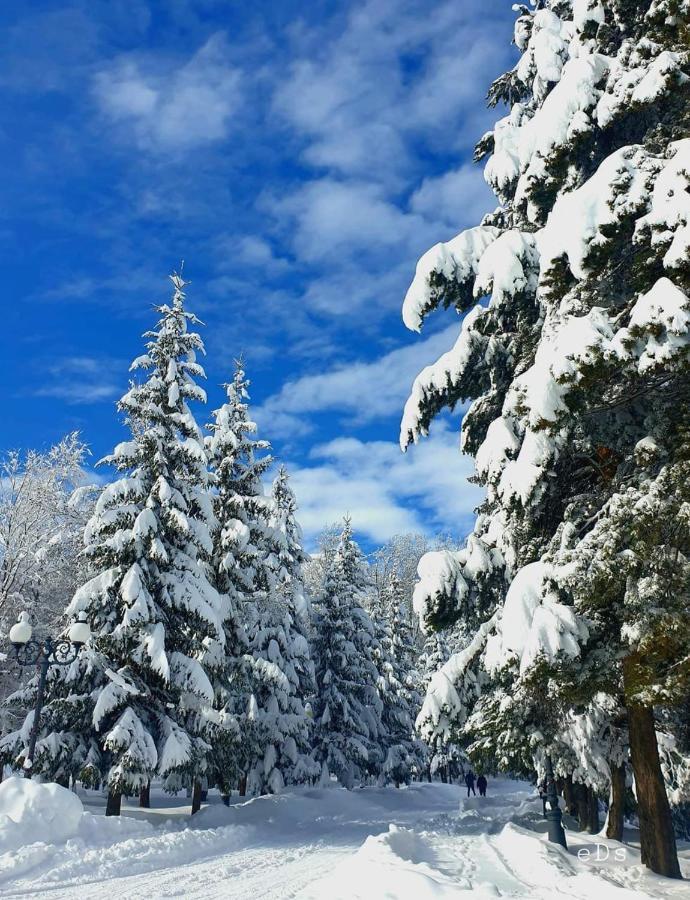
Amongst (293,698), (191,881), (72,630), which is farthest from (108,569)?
(293,698)

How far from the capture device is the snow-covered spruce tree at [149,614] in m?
16.2

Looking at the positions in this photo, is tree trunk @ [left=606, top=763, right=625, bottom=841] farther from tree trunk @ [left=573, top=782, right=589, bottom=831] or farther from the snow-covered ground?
tree trunk @ [left=573, top=782, right=589, bottom=831]

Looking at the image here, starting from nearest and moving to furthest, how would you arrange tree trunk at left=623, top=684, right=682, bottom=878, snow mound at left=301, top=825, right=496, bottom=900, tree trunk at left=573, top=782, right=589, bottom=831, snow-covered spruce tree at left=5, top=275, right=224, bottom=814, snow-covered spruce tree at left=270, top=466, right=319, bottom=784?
snow mound at left=301, top=825, right=496, bottom=900 < tree trunk at left=623, top=684, right=682, bottom=878 < snow-covered spruce tree at left=5, top=275, right=224, bottom=814 < tree trunk at left=573, top=782, right=589, bottom=831 < snow-covered spruce tree at left=270, top=466, right=319, bottom=784

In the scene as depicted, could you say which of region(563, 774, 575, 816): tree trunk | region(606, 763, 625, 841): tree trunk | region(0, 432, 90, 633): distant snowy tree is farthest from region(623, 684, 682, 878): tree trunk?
region(0, 432, 90, 633): distant snowy tree

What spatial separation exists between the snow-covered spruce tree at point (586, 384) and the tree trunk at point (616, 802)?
5.19 meters

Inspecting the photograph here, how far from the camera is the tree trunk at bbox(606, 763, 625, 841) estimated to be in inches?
575

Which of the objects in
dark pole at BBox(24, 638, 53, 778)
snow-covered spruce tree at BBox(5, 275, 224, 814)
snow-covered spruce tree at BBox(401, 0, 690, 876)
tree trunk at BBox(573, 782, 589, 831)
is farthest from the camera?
tree trunk at BBox(573, 782, 589, 831)

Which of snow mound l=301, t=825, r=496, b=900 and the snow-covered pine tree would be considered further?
the snow-covered pine tree

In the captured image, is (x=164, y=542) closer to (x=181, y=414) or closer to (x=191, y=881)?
(x=181, y=414)

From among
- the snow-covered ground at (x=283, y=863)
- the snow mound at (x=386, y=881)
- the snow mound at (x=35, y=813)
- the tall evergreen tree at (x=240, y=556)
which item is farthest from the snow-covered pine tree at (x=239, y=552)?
the snow mound at (x=386, y=881)

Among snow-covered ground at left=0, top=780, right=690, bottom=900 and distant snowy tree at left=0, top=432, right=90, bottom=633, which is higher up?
distant snowy tree at left=0, top=432, right=90, bottom=633


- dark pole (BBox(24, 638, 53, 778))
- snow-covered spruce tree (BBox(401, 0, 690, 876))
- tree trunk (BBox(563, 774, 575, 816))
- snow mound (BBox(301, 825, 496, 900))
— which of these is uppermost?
snow-covered spruce tree (BBox(401, 0, 690, 876))

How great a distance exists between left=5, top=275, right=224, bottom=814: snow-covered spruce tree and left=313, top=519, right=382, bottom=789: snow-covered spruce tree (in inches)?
582

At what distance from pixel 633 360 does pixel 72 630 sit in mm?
11421
